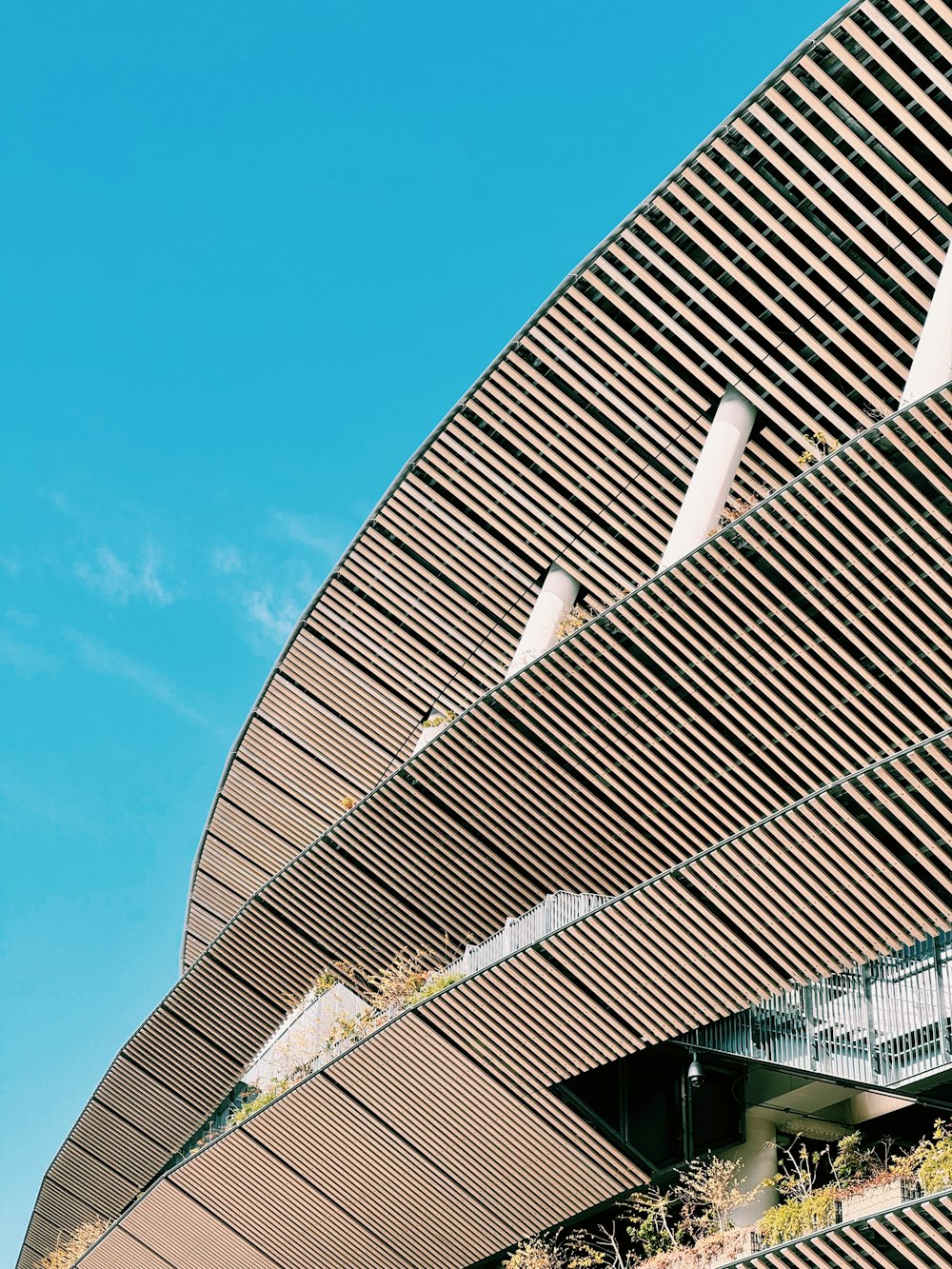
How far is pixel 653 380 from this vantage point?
648 inches

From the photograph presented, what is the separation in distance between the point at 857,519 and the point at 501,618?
279 inches

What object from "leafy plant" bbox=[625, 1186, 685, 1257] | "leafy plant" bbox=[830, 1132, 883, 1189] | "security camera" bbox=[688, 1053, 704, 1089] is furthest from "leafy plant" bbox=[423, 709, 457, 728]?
"leafy plant" bbox=[830, 1132, 883, 1189]

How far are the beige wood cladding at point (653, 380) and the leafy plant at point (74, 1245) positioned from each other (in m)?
8.94

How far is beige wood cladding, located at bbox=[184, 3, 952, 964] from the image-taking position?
14102 millimetres

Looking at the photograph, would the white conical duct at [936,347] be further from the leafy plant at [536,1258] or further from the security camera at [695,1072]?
the leafy plant at [536,1258]

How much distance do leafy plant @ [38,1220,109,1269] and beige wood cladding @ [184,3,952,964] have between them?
29.3 feet

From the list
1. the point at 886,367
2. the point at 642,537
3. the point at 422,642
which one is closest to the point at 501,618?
the point at 422,642

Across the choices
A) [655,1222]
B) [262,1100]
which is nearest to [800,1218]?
[655,1222]

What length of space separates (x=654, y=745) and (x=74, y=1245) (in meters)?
16.5

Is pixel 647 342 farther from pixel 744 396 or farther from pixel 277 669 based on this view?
pixel 277 669

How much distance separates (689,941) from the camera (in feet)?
46.3

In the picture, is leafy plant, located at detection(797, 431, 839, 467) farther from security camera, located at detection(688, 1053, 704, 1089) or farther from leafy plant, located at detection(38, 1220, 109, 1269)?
leafy plant, located at detection(38, 1220, 109, 1269)

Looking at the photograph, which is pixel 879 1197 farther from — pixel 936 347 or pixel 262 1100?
pixel 262 1100

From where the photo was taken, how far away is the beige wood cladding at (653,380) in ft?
46.3
